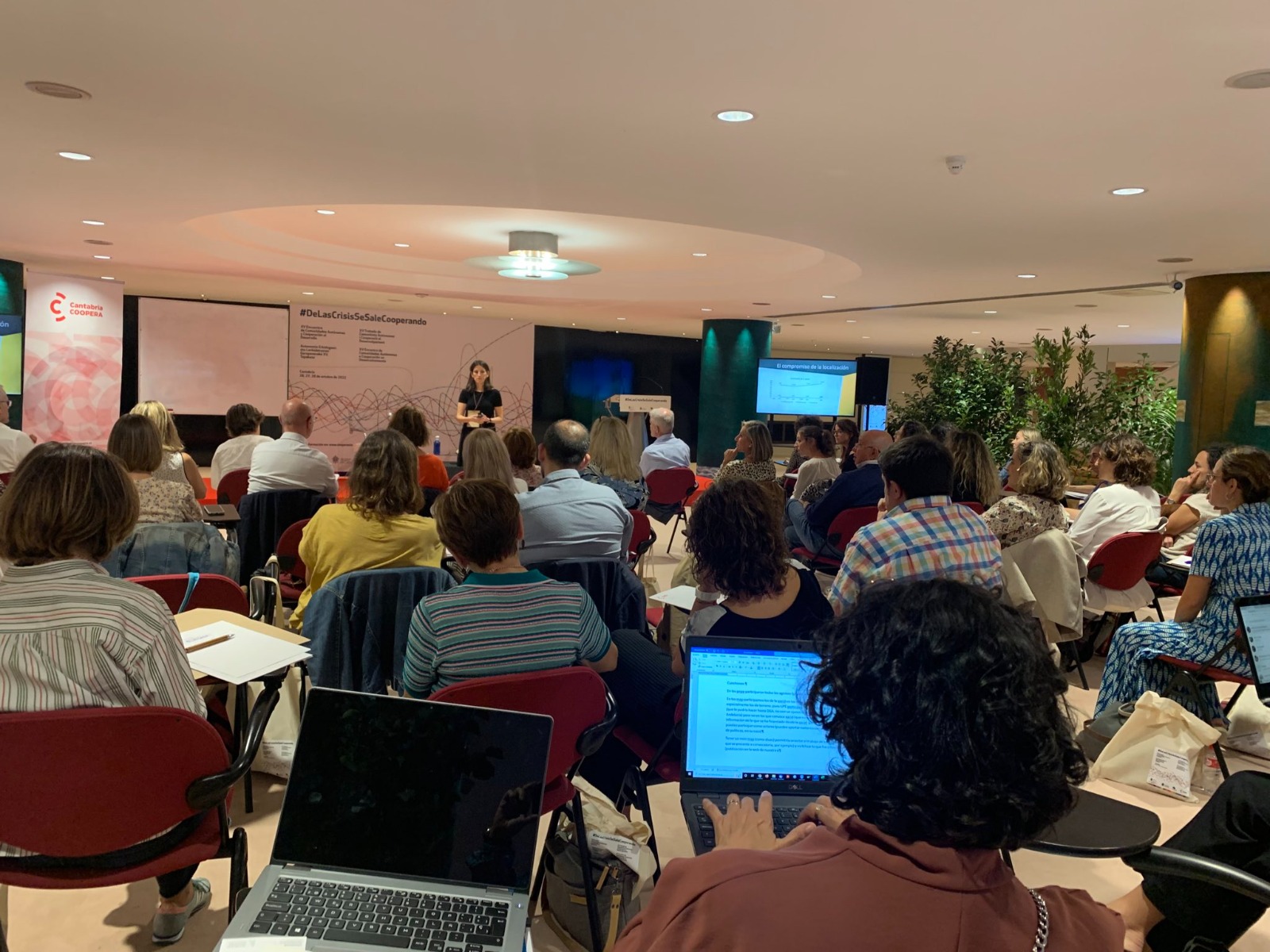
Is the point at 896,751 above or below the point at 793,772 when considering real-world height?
above

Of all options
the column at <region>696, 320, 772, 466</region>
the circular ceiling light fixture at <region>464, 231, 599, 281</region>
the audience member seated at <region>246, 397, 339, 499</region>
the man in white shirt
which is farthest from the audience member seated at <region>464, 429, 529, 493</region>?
the column at <region>696, 320, 772, 466</region>

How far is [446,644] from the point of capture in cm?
224

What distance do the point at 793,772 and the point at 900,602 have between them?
3.11ft

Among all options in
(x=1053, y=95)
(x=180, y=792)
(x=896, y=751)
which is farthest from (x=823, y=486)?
(x=896, y=751)

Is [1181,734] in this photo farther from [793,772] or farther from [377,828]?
[377,828]

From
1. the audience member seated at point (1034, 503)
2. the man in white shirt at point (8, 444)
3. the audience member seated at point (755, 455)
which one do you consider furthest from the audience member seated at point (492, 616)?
the man in white shirt at point (8, 444)

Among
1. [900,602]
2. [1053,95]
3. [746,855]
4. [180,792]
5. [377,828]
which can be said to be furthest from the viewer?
[1053,95]

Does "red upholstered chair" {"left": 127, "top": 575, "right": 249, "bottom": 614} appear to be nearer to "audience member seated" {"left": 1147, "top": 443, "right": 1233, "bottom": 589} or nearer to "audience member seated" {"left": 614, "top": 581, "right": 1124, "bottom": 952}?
"audience member seated" {"left": 614, "top": 581, "right": 1124, "bottom": 952}

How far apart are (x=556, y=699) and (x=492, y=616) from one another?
29cm

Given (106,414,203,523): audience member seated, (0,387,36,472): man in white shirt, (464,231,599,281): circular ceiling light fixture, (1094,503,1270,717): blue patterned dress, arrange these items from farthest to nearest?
(464,231,599,281): circular ceiling light fixture, (0,387,36,472): man in white shirt, (106,414,203,523): audience member seated, (1094,503,1270,717): blue patterned dress

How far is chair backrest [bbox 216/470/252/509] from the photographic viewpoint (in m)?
6.11

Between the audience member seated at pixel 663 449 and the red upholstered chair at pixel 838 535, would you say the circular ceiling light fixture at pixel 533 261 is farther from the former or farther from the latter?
the red upholstered chair at pixel 838 535

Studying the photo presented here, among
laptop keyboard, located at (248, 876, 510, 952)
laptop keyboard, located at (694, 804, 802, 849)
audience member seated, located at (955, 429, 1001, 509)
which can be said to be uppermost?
audience member seated, located at (955, 429, 1001, 509)

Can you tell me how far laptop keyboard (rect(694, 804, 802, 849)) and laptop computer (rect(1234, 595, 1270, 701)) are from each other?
7.06 ft
